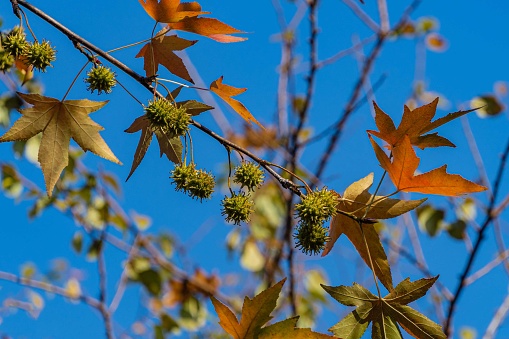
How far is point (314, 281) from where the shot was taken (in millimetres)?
4805

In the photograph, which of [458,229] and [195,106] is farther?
[458,229]

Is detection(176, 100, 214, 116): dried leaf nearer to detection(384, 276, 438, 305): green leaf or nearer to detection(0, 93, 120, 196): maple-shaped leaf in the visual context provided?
detection(0, 93, 120, 196): maple-shaped leaf

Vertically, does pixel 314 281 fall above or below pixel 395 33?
below

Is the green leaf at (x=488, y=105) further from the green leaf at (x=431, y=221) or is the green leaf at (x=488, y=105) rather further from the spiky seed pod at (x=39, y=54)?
the spiky seed pod at (x=39, y=54)

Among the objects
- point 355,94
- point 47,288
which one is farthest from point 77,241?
point 355,94

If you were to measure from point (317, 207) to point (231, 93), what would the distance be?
43 cm

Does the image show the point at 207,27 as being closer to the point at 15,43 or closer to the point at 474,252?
the point at 15,43

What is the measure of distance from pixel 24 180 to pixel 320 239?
9.92 ft

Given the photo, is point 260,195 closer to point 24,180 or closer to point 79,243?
point 79,243

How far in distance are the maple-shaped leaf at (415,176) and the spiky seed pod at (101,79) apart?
0.80 m

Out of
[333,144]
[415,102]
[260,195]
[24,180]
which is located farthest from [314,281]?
[24,180]

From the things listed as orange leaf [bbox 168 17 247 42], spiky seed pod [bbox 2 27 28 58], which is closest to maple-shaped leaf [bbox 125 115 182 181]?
orange leaf [bbox 168 17 247 42]

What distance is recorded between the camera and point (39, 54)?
5.64ft

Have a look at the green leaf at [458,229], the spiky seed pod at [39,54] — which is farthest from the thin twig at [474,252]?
the spiky seed pod at [39,54]
